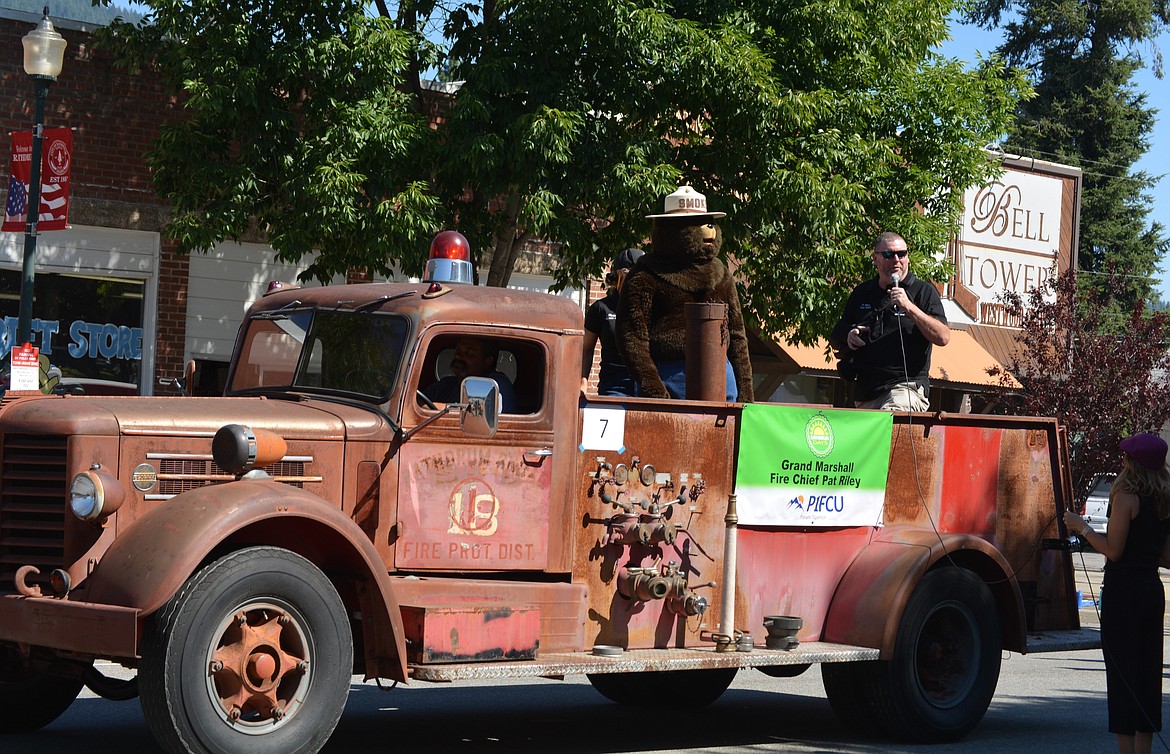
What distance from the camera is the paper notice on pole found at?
11438 millimetres

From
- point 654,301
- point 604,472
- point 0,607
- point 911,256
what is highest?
point 911,256

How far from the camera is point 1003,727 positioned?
28.4ft

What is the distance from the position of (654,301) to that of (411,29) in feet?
26.9

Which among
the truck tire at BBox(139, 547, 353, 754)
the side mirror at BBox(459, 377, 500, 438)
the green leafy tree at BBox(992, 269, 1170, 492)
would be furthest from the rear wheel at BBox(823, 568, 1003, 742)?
the green leafy tree at BBox(992, 269, 1170, 492)

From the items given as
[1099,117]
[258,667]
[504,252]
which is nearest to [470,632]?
[258,667]

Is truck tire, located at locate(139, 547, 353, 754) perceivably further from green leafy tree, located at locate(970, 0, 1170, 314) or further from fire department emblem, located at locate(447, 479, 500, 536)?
green leafy tree, located at locate(970, 0, 1170, 314)

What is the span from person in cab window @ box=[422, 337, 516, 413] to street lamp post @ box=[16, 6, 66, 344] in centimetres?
775

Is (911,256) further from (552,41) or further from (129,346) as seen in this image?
(129,346)

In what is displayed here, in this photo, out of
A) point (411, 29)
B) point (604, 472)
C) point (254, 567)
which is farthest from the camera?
point (411, 29)

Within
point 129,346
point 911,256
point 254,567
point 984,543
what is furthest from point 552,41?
point 254,567

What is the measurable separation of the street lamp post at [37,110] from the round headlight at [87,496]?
8.14 metres

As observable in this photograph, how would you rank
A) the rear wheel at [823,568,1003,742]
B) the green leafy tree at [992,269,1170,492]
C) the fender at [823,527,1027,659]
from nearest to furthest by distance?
1. the fender at [823,527,1027,659]
2. the rear wheel at [823,568,1003,742]
3. the green leafy tree at [992,269,1170,492]

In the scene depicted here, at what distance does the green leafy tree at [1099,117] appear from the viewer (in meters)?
38.2

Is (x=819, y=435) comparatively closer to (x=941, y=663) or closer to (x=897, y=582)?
(x=897, y=582)
